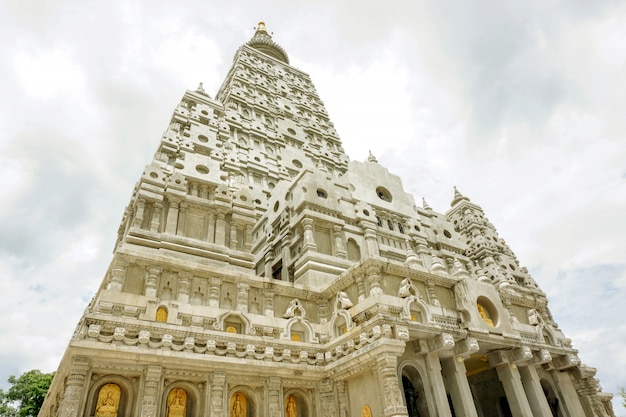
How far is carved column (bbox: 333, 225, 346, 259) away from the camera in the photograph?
2670cm

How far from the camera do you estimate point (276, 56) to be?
65.4 meters

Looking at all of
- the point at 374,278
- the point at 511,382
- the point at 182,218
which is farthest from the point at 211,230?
the point at 511,382

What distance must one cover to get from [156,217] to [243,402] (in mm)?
11003

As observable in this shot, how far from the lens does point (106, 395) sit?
1522cm

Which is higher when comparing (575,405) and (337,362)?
(337,362)

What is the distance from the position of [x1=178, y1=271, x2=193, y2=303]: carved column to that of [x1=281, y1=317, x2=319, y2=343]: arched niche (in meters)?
4.93

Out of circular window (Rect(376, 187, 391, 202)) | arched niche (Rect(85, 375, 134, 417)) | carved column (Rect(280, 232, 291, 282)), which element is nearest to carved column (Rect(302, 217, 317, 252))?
carved column (Rect(280, 232, 291, 282))

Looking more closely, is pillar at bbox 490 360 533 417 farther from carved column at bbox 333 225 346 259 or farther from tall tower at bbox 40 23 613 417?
carved column at bbox 333 225 346 259

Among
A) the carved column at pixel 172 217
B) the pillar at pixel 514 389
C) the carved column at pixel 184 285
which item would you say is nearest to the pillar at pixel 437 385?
the pillar at pixel 514 389

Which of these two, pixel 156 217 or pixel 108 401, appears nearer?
pixel 108 401

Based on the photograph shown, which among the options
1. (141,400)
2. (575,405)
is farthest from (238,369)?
(575,405)

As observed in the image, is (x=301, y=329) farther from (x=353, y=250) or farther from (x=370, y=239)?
(x=370, y=239)

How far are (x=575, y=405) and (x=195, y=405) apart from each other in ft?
67.9

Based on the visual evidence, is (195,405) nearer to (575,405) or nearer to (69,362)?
(69,362)
